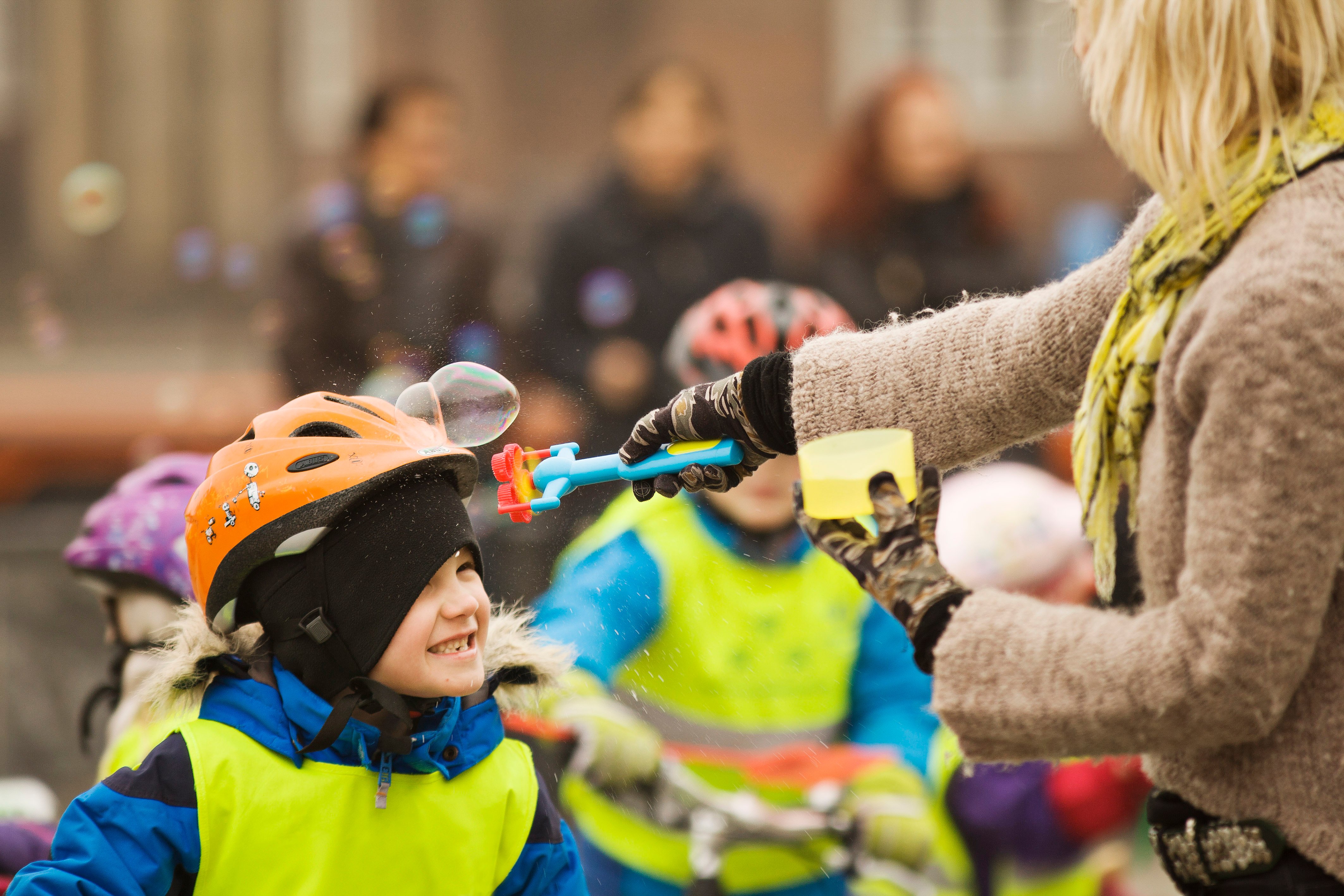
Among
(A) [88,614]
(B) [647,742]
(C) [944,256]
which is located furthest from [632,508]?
(A) [88,614]

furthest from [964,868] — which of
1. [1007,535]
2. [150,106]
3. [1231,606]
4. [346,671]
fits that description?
[150,106]

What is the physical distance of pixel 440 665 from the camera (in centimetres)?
246

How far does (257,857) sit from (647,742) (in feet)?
3.89

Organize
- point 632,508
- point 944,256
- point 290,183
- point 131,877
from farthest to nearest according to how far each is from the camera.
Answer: point 290,183 → point 944,256 → point 632,508 → point 131,877

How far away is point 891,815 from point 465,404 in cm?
158

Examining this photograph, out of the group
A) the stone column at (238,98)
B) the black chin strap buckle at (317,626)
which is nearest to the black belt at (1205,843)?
the black chin strap buckle at (317,626)

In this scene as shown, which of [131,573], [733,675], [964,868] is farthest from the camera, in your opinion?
[964,868]

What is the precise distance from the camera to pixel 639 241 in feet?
20.9

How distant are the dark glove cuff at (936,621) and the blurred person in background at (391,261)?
1.93m

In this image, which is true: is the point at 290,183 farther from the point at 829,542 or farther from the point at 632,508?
the point at 829,542

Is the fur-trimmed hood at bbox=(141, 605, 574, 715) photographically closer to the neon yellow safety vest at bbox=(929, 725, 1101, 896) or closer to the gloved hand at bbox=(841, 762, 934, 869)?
the gloved hand at bbox=(841, 762, 934, 869)

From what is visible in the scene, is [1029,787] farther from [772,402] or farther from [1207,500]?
[1207,500]

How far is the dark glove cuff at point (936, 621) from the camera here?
1.87m

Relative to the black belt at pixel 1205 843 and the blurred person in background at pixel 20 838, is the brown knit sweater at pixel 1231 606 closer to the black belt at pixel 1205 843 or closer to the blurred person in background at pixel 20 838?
the black belt at pixel 1205 843
